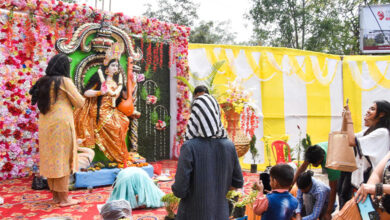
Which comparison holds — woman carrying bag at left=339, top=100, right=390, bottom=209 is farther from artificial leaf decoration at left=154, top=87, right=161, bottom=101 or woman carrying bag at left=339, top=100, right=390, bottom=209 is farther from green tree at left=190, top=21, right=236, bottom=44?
green tree at left=190, top=21, right=236, bottom=44

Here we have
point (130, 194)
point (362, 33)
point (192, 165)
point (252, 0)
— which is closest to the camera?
point (192, 165)

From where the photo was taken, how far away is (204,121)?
7.20ft

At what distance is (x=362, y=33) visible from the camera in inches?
520

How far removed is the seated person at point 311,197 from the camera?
3.02 metres

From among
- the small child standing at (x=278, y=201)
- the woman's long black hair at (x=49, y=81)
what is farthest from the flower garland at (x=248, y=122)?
the small child standing at (x=278, y=201)

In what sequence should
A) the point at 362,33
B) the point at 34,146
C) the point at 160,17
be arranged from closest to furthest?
the point at 34,146
the point at 362,33
the point at 160,17

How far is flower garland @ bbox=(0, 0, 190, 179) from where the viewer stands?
539 cm

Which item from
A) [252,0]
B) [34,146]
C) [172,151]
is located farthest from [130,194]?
[252,0]

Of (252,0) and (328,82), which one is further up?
(252,0)

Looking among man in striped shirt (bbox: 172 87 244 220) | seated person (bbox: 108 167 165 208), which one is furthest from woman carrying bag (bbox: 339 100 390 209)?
seated person (bbox: 108 167 165 208)

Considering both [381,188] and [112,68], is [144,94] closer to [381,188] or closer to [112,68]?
[112,68]

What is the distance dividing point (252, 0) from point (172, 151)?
35.4 ft

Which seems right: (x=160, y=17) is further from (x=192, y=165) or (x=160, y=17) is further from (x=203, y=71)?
(x=192, y=165)

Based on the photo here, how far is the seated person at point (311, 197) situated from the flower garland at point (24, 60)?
14.7 ft
